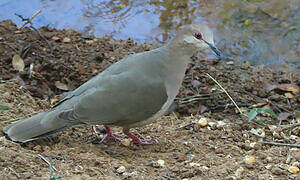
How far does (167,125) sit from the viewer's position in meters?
4.30

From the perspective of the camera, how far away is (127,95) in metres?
3.58

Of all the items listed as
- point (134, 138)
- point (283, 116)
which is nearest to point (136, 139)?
point (134, 138)

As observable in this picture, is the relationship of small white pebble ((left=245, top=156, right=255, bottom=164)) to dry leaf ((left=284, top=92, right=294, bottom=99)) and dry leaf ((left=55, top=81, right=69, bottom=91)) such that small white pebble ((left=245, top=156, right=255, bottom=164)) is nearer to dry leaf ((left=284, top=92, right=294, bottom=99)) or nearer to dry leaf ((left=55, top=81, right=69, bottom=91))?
dry leaf ((left=284, top=92, right=294, bottom=99))

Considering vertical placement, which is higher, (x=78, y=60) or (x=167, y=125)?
(x=78, y=60)

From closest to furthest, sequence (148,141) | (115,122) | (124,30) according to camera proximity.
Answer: (115,122) < (148,141) < (124,30)

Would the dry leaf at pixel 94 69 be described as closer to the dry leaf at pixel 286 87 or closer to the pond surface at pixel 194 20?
the pond surface at pixel 194 20

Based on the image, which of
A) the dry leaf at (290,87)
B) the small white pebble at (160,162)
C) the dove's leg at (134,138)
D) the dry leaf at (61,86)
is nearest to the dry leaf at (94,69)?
the dry leaf at (61,86)

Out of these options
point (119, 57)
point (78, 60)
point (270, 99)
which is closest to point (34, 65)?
point (78, 60)

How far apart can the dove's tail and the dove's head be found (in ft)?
3.72

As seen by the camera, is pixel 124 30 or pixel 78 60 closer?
pixel 78 60

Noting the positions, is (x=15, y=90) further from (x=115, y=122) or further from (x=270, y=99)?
(x=270, y=99)

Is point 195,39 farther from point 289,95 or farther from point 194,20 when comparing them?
point 194,20

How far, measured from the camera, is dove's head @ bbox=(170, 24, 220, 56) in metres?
3.64

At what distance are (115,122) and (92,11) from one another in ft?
11.7
